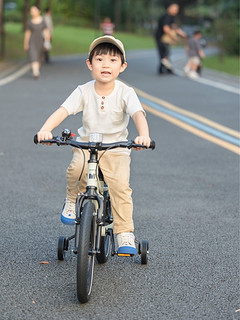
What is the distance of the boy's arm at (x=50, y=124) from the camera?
438cm

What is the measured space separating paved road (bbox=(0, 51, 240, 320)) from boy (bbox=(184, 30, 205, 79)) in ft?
38.3

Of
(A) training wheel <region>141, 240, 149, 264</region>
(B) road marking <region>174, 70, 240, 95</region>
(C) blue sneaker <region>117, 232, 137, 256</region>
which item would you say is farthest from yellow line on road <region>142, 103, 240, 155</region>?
(C) blue sneaker <region>117, 232, 137, 256</region>

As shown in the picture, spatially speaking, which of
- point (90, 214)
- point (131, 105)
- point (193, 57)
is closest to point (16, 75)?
point (193, 57)

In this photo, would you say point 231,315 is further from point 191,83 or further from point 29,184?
point 191,83

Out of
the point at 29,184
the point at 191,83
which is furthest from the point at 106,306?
the point at 191,83

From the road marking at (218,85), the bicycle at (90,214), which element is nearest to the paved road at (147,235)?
the bicycle at (90,214)

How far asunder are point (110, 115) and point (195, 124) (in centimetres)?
751

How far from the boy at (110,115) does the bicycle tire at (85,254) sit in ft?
1.51

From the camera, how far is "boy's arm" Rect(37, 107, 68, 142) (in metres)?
4.38

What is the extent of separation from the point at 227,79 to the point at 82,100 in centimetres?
1750

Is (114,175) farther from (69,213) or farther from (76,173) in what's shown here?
(69,213)

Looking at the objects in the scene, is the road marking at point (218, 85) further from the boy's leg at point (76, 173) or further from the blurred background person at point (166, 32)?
the boy's leg at point (76, 173)

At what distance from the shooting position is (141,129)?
456cm

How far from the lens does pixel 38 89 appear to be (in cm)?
1786
